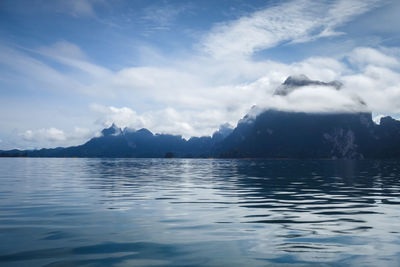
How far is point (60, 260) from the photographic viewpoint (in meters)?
11.5

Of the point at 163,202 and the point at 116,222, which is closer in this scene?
the point at 116,222

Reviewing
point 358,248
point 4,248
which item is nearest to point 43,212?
point 4,248

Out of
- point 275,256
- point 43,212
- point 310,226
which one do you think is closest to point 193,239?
point 275,256

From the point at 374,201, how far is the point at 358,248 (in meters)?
16.8

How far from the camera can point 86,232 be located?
1595 centimetres

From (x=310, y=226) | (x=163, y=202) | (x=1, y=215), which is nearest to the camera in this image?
(x=310, y=226)

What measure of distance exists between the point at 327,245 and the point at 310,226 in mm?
3889

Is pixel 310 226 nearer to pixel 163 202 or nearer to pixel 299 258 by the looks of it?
pixel 299 258

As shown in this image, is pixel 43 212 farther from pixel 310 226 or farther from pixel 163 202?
pixel 310 226

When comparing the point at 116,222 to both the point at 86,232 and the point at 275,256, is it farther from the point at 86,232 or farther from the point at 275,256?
the point at 275,256

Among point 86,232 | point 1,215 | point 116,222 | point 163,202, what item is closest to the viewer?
point 86,232

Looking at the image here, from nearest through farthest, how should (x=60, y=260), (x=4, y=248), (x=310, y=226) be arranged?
(x=60, y=260), (x=4, y=248), (x=310, y=226)

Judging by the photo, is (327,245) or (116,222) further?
(116,222)

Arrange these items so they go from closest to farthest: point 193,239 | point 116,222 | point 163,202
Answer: point 193,239 < point 116,222 < point 163,202
